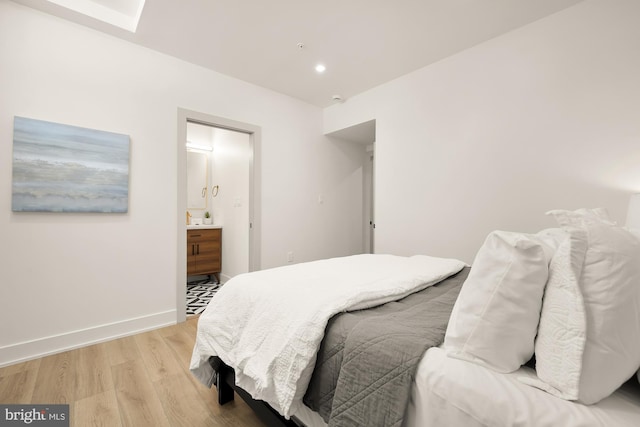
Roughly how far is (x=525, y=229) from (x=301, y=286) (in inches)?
80.6

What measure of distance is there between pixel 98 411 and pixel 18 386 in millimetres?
715

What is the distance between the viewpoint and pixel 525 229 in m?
2.30

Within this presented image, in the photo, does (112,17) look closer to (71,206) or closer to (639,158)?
(71,206)

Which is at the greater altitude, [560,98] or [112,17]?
[112,17]

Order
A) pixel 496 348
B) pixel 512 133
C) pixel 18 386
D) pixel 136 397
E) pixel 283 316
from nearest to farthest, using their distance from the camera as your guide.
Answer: pixel 496 348, pixel 283 316, pixel 136 397, pixel 18 386, pixel 512 133

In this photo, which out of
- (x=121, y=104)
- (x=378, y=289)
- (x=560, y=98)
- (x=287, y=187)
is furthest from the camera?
(x=287, y=187)

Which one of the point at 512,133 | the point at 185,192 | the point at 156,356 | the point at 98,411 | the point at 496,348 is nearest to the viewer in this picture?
the point at 496,348

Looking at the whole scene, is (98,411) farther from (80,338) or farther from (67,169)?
(67,169)

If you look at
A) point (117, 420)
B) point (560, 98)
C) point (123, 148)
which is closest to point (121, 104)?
point (123, 148)

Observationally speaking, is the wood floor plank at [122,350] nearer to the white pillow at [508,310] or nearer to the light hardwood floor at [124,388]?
the light hardwood floor at [124,388]

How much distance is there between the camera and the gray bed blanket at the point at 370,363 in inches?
31.5

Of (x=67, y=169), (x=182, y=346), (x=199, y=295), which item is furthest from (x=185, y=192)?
(x=199, y=295)

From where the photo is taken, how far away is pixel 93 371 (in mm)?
1896

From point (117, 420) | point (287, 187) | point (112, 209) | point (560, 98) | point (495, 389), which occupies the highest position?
point (560, 98)
